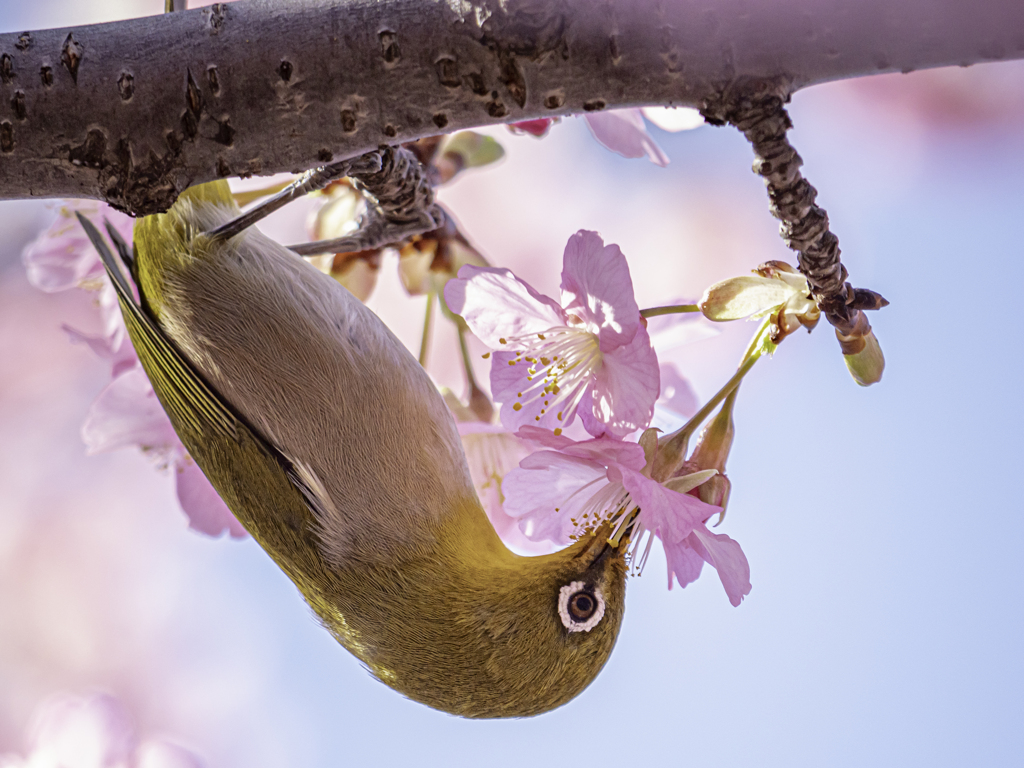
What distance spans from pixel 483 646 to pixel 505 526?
0.21 metres

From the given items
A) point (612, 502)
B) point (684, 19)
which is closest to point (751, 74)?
point (684, 19)

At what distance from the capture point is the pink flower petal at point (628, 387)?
0.63 metres

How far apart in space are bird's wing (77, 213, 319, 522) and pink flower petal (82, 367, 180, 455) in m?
0.20

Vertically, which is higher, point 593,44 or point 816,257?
point 593,44

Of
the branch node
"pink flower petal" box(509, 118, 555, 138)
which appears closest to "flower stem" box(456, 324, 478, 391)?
"pink flower petal" box(509, 118, 555, 138)

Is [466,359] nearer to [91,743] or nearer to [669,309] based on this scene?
[669,309]

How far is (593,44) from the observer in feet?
1.64

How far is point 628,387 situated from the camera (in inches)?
25.8

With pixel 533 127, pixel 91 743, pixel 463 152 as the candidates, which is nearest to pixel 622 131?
pixel 533 127

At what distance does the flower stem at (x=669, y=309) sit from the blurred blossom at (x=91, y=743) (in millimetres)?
1193

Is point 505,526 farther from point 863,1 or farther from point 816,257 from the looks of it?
point 863,1

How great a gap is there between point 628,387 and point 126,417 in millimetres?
711

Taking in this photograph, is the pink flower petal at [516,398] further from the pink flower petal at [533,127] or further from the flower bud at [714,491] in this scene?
the pink flower petal at [533,127]

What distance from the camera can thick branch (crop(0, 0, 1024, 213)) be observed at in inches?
18.9
